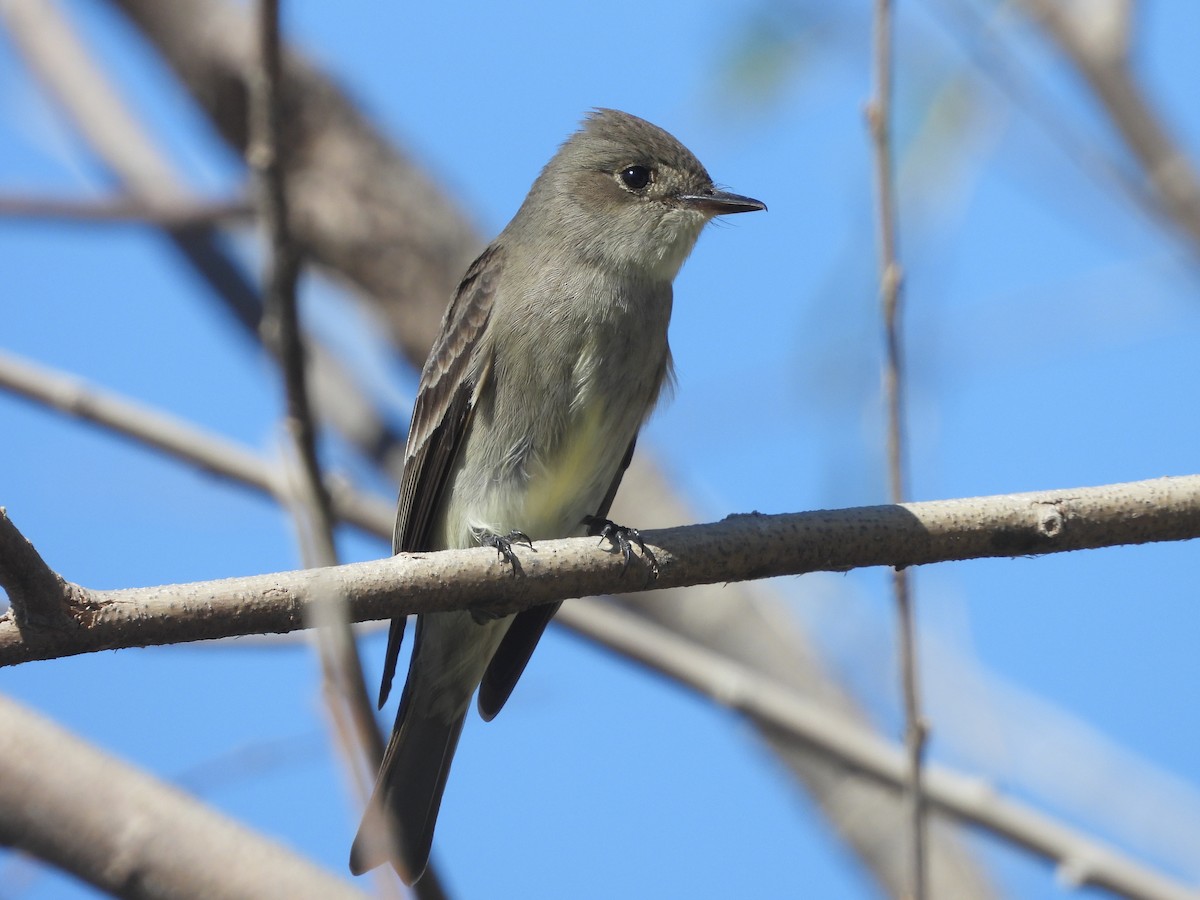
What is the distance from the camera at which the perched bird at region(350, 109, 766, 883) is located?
444 centimetres

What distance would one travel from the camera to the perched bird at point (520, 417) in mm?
4441

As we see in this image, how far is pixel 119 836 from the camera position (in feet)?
8.50

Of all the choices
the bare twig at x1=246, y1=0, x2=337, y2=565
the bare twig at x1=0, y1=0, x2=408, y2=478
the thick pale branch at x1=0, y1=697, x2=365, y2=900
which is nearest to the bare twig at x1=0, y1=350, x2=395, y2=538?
the bare twig at x1=246, y1=0, x2=337, y2=565

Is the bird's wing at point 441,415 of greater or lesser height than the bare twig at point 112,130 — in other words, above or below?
below

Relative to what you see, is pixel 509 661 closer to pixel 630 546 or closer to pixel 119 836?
pixel 630 546

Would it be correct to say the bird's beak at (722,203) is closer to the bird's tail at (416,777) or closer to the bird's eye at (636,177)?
the bird's eye at (636,177)

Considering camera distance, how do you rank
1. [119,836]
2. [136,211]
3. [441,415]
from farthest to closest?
[136,211] → [441,415] → [119,836]

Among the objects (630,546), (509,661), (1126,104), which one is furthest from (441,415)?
(1126,104)

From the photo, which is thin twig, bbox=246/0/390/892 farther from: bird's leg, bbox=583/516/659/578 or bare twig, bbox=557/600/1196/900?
bare twig, bbox=557/600/1196/900

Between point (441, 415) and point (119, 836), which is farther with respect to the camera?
point (441, 415)

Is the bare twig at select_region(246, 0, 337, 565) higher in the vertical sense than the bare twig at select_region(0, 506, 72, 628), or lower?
higher

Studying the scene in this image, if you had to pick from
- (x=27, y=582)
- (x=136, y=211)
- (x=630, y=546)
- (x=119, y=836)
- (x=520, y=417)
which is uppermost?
(x=136, y=211)

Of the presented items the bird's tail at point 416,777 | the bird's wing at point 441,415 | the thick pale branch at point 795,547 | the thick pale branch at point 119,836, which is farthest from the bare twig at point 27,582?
the bird's wing at point 441,415

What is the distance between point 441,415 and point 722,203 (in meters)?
1.20
